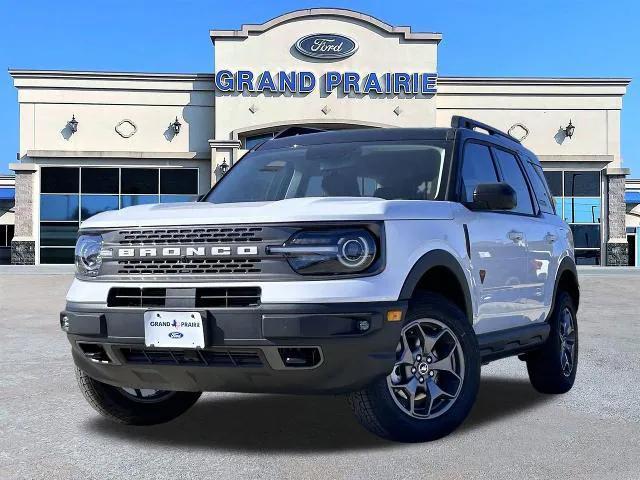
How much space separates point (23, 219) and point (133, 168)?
4920 mm

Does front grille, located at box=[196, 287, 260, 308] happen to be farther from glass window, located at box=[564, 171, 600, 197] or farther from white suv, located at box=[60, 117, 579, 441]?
glass window, located at box=[564, 171, 600, 197]

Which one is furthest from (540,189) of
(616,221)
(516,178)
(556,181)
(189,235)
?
(616,221)

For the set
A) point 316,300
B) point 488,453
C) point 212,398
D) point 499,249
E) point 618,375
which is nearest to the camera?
point 316,300

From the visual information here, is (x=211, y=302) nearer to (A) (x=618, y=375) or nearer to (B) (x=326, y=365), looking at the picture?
(B) (x=326, y=365)

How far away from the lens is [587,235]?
36250mm

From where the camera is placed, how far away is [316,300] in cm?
407

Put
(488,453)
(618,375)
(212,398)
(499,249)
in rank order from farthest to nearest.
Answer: (618,375), (212,398), (499,249), (488,453)

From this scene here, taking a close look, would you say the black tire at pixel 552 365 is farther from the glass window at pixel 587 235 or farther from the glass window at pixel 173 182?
the glass window at pixel 587 235

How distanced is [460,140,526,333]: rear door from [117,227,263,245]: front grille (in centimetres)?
159

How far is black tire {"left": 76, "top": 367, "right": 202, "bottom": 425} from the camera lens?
508 centimetres

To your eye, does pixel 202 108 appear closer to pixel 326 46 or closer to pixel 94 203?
pixel 326 46

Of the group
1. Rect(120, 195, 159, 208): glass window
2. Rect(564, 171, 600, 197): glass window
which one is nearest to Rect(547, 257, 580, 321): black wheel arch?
Rect(120, 195, 159, 208): glass window

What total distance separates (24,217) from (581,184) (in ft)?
77.2

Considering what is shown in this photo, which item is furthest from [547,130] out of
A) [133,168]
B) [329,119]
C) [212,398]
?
[212,398]
